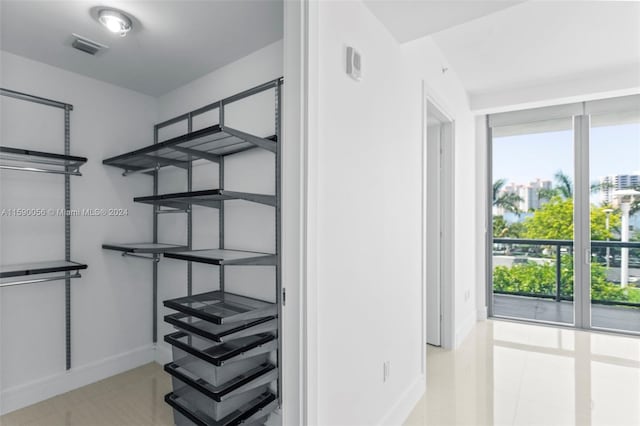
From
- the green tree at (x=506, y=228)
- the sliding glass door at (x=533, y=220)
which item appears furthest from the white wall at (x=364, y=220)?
the green tree at (x=506, y=228)

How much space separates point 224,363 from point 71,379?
1477 millimetres

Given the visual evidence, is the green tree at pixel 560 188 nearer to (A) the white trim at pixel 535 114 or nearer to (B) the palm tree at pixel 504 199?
(B) the palm tree at pixel 504 199

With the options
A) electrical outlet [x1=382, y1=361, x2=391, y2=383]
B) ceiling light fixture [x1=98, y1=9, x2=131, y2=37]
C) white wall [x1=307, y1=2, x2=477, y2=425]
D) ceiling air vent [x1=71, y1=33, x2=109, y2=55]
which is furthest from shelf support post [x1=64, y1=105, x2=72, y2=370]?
electrical outlet [x1=382, y1=361, x2=391, y2=383]

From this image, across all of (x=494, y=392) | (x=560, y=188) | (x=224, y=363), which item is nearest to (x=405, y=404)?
(x=494, y=392)

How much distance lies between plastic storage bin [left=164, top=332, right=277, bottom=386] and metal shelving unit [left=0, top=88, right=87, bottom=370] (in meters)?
0.88

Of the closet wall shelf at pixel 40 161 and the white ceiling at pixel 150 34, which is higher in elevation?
the white ceiling at pixel 150 34

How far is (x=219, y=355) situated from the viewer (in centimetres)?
174

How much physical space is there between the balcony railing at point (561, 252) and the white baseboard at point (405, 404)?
97.7 inches

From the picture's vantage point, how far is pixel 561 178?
3867 mm

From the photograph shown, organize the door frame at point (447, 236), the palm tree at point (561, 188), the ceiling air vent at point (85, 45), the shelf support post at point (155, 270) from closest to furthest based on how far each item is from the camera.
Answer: the ceiling air vent at point (85, 45)
the shelf support post at point (155, 270)
the door frame at point (447, 236)
the palm tree at point (561, 188)

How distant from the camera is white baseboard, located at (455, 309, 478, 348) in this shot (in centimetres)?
328

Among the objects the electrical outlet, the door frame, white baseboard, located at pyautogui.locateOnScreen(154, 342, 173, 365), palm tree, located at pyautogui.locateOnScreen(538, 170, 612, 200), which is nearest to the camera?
the electrical outlet

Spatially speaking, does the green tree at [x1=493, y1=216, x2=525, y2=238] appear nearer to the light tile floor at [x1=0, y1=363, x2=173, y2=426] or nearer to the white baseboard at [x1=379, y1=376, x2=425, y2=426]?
the white baseboard at [x1=379, y1=376, x2=425, y2=426]

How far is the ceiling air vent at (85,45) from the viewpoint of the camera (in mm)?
1992
